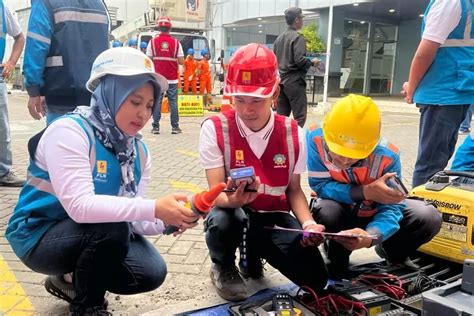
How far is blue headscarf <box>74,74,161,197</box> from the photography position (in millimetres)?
1899

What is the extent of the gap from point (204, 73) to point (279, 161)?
11.8 metres

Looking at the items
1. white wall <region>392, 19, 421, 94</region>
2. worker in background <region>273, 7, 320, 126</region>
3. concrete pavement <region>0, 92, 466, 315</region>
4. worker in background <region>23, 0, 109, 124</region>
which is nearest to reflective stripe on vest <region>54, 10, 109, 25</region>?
worker in background <region>23, 0, 109, 124</region>

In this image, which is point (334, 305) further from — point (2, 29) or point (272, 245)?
point (2, 29)

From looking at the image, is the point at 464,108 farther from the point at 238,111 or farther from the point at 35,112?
the point at 35,112

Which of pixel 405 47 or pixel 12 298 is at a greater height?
pixel 405 47

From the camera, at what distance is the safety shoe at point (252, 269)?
2.63 metres

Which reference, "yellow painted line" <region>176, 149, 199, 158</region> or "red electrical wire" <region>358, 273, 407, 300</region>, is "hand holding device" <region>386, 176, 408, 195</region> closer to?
"red electrical wire" <region>358, 273, 407, 300</region>

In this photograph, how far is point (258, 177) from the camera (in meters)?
2.25

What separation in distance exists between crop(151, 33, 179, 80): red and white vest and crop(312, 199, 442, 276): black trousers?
6618mm

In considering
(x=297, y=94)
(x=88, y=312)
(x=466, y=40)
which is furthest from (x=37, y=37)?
(x=297, y=94)

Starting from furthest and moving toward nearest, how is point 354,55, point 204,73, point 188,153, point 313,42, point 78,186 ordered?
point 354,55 < point 313,42 < point 204,73 < point 188,153 < point 78,186

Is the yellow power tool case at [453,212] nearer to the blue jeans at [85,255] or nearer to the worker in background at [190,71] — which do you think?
the blue jeans at [85,255]

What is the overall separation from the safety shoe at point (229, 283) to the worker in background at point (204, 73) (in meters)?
11.8

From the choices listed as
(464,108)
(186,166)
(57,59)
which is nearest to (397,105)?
(186,166)
